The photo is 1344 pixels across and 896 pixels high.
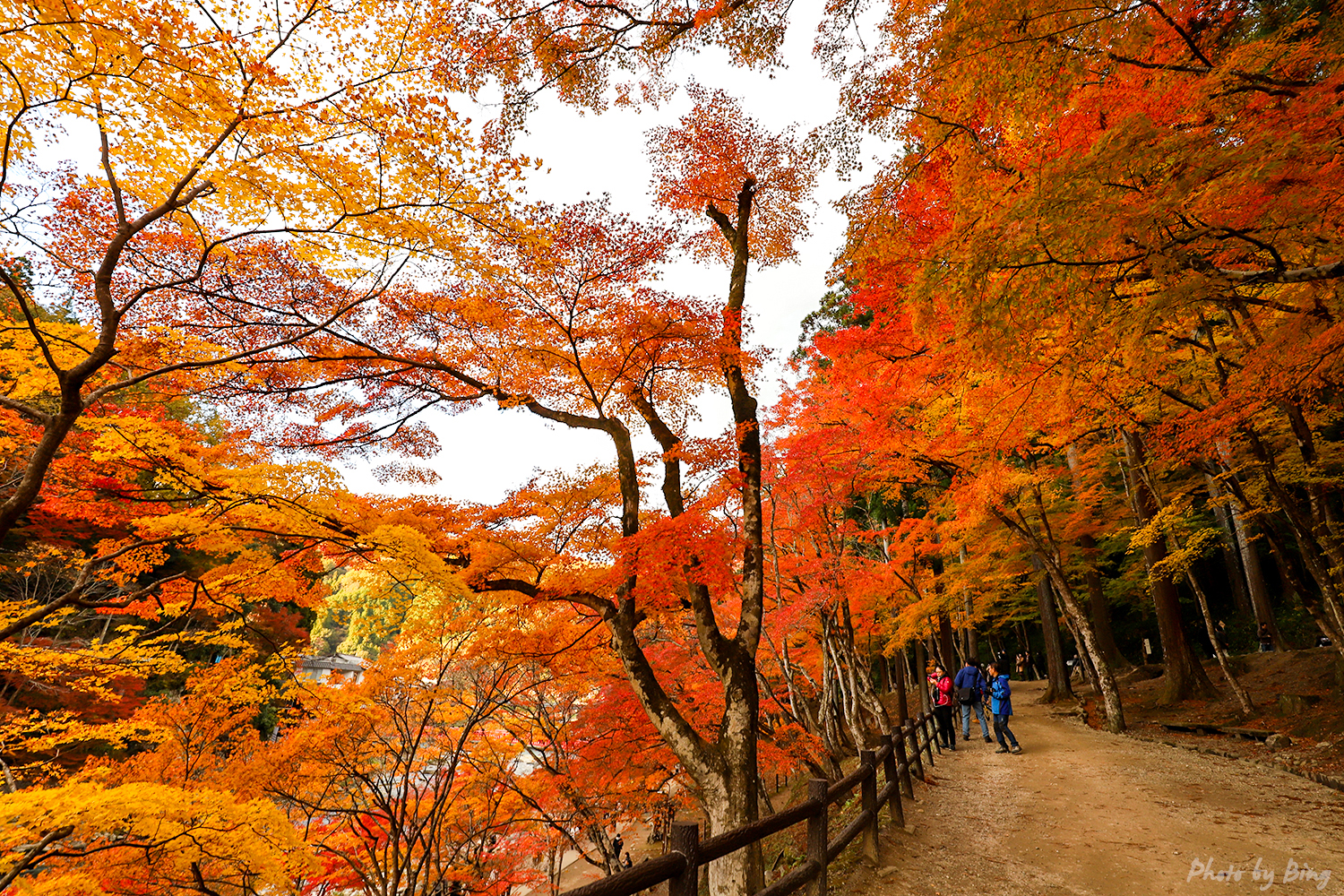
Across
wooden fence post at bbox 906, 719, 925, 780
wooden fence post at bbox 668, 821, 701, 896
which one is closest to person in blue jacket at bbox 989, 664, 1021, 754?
wooden fence post at bbox 906, 719, 925, 780

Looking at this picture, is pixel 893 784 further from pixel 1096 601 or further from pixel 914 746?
pixel 1096 601

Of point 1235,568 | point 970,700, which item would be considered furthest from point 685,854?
point 1235,568

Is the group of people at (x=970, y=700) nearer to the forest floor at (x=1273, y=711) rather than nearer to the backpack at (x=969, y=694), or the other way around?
the backpack at (x=969, y=694)

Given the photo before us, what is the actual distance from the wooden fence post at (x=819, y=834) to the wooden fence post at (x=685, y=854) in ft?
5.40

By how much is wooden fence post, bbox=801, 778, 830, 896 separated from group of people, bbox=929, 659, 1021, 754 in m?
6.60

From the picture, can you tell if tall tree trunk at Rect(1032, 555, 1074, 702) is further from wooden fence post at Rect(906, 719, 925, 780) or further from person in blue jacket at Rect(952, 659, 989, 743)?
wooden fence post at Rect(906, 719, 925, 780)

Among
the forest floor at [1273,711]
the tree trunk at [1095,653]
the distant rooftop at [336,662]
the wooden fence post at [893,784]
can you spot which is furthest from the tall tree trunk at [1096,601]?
the distant rooftop at [336,662]

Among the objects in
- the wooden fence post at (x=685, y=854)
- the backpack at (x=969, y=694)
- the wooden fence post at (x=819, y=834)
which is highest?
the wooden fence post at (x=685, y=854)

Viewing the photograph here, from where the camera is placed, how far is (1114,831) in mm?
5688

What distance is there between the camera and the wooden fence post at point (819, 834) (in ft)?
13.9

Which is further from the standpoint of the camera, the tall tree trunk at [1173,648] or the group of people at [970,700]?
the tall tree trunk at [1173,648]

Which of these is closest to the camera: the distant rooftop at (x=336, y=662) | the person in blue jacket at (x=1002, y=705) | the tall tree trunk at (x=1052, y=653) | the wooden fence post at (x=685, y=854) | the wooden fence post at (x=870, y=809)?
the wooden fence post at (x=685, y=854)

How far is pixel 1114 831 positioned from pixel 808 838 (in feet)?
12.6

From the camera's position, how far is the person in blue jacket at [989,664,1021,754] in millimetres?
9328
